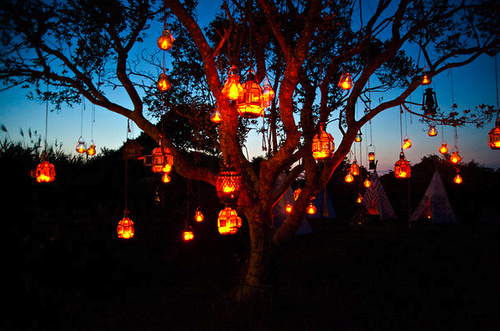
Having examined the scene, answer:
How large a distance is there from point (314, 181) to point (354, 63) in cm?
318

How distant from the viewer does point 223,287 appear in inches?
307

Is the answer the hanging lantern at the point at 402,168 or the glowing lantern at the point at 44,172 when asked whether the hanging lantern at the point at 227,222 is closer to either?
the glowing lantern at the point at 44,172

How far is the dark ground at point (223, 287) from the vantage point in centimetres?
593

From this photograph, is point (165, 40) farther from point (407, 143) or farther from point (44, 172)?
point (407, 143)

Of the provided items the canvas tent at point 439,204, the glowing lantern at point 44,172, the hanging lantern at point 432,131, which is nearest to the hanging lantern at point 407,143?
the hanging lantern at point 432,131

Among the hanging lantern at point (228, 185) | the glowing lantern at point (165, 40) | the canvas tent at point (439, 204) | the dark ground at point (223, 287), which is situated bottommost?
the dark ground at point (223, 287)

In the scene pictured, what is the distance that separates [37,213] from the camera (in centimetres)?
693

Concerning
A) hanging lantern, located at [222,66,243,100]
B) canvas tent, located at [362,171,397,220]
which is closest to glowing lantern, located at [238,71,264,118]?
hanging lantern, located at [222,66,243,100]

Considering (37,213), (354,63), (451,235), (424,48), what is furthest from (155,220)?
(451,235)

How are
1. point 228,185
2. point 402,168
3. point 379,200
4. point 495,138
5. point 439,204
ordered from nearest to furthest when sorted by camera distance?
1. point 228,185
2. point 495,138
3. point 402,168
4. point 439,204
5. point 379,200

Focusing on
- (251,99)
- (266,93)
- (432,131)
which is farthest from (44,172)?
(432,131)

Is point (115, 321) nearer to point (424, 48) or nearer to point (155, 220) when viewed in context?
point (155, 220)

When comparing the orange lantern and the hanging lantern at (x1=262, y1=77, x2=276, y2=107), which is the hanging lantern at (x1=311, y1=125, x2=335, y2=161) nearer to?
the hanging lantern at (x1=262, y1=77, x2=276, y2=107)

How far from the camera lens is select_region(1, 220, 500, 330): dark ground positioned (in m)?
5.93
